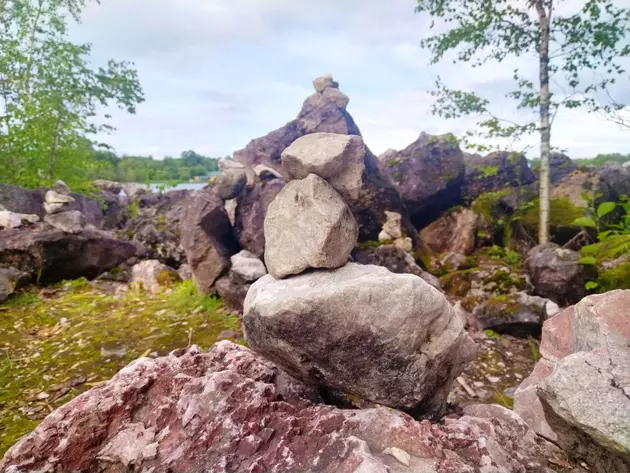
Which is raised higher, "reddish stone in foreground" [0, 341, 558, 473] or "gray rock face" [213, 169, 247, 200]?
"gray rock face" [213, 169, 247, 200]

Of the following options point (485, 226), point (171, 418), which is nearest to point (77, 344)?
point (171, 418)

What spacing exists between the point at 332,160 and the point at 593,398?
10.2ft

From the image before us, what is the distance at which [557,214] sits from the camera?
11742mm

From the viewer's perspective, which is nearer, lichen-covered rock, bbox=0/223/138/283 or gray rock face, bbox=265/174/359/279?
gray rock face, bbox=265/174/359/279

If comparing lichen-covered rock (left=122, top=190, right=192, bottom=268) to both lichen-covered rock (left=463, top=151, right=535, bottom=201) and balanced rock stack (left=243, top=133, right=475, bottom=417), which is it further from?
lichen-covered rock (left=463, top=151, right=535, bottom=201)

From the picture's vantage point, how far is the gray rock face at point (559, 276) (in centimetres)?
822

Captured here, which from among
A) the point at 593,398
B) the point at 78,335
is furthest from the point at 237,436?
the point at 78,335

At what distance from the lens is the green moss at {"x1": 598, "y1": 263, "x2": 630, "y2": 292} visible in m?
7.43

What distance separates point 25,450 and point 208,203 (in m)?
6.74

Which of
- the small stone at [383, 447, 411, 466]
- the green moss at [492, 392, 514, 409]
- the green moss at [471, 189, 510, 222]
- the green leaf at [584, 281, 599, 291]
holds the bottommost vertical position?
the green moss at [492, 392, 514, 409]

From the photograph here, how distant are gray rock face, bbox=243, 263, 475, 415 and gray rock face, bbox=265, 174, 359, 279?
297 mm

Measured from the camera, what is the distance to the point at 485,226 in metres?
12.4

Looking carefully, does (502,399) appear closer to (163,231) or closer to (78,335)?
(78,335)

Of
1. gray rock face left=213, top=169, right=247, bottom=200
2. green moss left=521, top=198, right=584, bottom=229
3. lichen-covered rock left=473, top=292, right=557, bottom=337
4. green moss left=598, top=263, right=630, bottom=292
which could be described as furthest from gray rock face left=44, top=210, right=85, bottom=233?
green moss left=521, top=198, right=584, bottom=229
